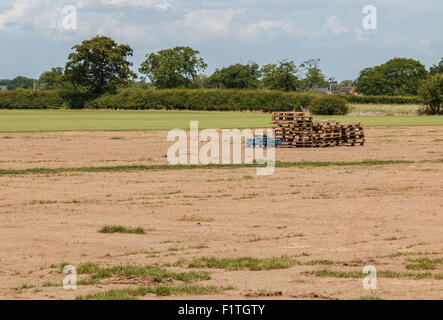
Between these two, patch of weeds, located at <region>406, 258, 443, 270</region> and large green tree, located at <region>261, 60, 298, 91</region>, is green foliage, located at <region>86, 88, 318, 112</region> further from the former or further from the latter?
patch of weeds, located at <region>406, 258, 443, 270</region>

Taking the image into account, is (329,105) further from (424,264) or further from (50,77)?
(50,77)

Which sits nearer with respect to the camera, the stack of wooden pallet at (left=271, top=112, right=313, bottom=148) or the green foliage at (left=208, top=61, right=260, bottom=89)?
the stack of wooden pallet at (left=271, top=112, right=313, bottom=148)

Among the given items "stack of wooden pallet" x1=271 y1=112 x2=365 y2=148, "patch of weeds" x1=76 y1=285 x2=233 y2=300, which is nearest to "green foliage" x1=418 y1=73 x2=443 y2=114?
"stack of wooden pallet" x1=271 y1=112 x2=365 y2=148

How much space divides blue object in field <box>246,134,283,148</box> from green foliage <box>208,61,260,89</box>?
103m

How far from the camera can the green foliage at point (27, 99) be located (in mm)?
110875

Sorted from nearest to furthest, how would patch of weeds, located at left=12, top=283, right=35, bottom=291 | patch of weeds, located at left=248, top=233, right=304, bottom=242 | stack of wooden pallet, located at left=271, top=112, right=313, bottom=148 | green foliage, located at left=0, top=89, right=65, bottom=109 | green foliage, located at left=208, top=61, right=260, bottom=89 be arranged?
patch of weeds, located at left=12, top=283, right=35, bottom=291
patch of weeds, located at left=248, top=233, right=304, bottom=242
stack of wooden pallet, located at left=271, top=112, right=313, bottom=148
green foliage, located at left=0, top=89, right=65, bottom=109
green foliage, located at left=208, top=61, right=260, bottom=89

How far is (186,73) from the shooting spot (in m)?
134

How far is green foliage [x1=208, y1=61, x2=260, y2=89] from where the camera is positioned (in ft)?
460

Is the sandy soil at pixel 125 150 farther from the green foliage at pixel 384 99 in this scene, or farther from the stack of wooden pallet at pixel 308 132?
the green foliage at pixel 384 99

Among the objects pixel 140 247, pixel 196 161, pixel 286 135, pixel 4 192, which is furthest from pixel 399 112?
pixel 140 247

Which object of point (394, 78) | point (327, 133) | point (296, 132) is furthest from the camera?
point (394, 78)

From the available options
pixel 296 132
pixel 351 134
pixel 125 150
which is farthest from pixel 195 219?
pixel 351 134

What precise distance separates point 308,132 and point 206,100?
6452 centimetres
